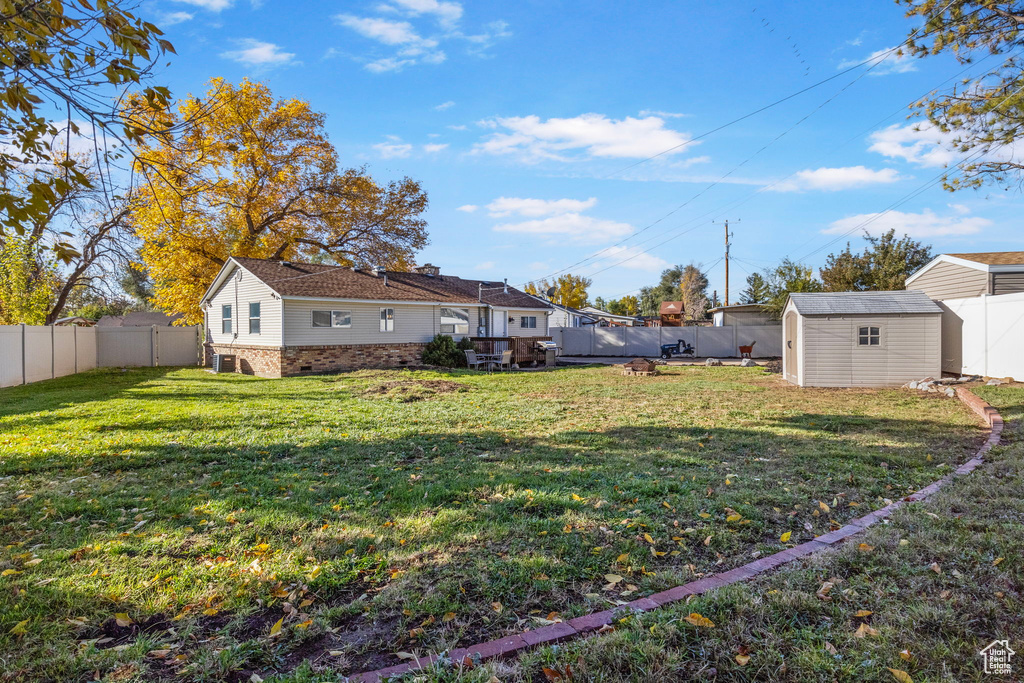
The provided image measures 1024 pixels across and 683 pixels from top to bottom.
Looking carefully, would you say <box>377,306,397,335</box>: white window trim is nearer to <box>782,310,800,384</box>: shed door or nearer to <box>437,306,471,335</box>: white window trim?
<box>437,306,471,335</box>: white window trim

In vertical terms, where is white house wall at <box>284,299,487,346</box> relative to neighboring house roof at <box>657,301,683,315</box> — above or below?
below

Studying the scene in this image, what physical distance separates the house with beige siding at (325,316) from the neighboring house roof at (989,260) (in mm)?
16862

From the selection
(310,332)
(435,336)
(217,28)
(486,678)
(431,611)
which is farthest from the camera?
(435,336)

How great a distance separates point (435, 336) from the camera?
72.1ft

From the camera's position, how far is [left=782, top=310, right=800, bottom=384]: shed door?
13.8 m

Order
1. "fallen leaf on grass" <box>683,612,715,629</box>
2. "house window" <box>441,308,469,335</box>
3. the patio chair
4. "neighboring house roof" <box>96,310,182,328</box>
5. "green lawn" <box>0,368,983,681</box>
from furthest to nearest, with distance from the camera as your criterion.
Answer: "neighboring house roof" <box>96,310,182,328</box>, "house window" <box>441,308,469,335</box>, the patio chair, "green lawn" <box>0,368,983,681</box>, "fallen leaf on grass" <box>683,612,715,629</box>

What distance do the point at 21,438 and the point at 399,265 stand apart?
928 inches

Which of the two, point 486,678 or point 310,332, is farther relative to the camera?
point 310,332

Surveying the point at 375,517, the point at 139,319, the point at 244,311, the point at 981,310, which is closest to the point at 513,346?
the point at 244,311

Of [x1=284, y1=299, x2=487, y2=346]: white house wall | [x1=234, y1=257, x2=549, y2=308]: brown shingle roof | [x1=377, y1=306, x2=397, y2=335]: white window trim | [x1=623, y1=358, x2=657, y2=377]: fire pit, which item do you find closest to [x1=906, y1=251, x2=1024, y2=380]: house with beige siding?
[x1=623, y1=358, x2=657, y2=377]: fire pit

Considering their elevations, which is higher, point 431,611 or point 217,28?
point 217,28

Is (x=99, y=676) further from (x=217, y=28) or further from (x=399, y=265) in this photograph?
(x=399, y=265)

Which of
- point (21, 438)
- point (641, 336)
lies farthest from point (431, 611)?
point (641, 336)

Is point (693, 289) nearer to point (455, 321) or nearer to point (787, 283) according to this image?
point (787, 283)
